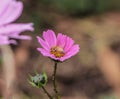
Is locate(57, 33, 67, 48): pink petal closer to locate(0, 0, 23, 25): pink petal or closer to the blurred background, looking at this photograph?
locate(0, 0, 23, 25): pink petal

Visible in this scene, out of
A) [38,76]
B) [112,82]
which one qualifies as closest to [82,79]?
[112,82]

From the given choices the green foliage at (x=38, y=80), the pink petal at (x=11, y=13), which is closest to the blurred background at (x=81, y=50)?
the pink petal at (x=11, y=13)

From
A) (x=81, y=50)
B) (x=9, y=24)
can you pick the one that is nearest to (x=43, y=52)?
(x=9, y=24)

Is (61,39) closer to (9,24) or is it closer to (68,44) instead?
(68,44)

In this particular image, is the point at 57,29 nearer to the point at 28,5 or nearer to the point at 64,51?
the point at 28,5

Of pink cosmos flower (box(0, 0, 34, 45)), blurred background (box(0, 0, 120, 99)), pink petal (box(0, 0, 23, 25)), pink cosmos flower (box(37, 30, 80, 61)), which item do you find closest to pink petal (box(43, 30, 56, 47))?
pink cosmos flower (box(37, 30, 80, 61))

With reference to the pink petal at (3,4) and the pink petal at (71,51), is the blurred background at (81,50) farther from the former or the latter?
the pink petal at (71,51)
